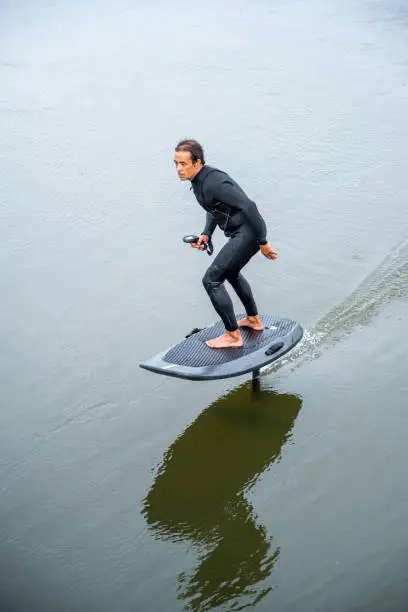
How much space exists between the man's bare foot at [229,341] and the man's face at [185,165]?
1510mm

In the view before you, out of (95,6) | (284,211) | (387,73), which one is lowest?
(284,211)

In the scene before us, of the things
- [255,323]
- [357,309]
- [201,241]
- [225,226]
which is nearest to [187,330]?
[255,323]

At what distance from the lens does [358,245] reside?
10250 mm

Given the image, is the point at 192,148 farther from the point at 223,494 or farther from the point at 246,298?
the point at 223,494

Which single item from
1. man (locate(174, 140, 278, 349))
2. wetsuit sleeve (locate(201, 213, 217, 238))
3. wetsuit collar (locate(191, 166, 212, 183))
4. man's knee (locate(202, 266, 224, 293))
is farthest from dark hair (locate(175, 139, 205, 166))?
man's knee (locate(202, 266, 224, 293))

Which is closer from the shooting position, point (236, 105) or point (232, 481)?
point (232, 481)

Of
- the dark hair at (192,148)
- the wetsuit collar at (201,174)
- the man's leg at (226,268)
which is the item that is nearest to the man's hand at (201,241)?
the man's leg at (226,268)

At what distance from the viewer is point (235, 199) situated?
729cm

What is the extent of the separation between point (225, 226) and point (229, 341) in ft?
3.48

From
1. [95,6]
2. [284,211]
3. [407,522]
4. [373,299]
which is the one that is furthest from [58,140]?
[407,522]

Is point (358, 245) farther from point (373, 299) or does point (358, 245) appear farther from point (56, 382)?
point (56, 382)

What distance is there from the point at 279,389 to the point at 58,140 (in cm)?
727

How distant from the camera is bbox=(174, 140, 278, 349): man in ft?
23.8

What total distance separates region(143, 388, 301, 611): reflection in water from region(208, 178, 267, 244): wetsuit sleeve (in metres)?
1.63
